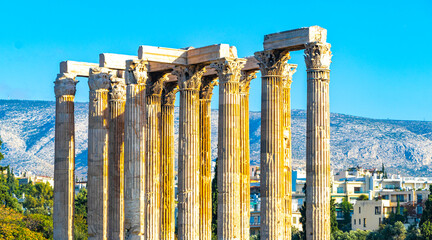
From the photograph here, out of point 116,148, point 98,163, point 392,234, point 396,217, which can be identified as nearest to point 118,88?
point 116,148

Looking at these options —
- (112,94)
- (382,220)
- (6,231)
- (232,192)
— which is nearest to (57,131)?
(112,94)

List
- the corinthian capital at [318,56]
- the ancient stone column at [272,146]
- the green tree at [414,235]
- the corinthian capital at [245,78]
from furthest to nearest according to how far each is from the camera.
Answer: the green tree at [414,235] → the corinthian capital at [245,78] → the ancient stone column at [272,146] → the corinthian capital at [318,56]

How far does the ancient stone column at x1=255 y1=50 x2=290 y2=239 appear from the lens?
59344mm

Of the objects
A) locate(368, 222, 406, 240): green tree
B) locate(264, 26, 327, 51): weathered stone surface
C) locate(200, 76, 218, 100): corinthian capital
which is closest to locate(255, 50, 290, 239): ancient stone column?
locate(264, 26, 327, 51): weathered stone surface

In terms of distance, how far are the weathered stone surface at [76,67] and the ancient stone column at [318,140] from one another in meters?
22.9

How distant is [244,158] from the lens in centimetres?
6812

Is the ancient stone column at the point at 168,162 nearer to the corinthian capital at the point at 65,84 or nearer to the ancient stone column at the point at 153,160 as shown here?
the ancient stone column at the point at 153,160

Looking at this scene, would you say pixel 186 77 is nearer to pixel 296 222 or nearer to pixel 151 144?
pixel 151 144

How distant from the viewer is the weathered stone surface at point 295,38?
57.5m

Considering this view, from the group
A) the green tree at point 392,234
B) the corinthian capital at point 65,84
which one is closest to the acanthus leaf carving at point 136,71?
the corinthian capital at point 65,84

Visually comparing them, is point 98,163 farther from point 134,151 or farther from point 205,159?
point 205,159

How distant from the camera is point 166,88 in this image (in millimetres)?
73750

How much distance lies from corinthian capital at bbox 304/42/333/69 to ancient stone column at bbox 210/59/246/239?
7.77m

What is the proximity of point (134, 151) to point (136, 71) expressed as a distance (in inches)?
198
